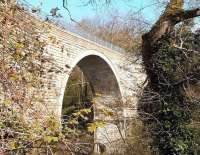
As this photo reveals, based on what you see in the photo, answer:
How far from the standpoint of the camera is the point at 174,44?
293 inches

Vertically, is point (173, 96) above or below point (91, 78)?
below

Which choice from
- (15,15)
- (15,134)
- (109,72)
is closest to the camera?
(15,134)

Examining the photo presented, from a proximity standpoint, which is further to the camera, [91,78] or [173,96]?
[91,78]

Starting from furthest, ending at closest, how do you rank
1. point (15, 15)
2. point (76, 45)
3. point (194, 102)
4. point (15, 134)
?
point (76, 45)
point (194, 102)
point (15, 15)
point (15, 134)

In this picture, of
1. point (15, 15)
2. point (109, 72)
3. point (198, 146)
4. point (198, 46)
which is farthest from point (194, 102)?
point (109, 72)

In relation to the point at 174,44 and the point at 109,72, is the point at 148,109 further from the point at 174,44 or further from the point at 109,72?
the point at 109,72

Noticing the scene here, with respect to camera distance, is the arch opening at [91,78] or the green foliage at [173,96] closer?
the green foliage at [173,96]

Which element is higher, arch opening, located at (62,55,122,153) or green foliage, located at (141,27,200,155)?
arch opening, located at (62,55,122,153)

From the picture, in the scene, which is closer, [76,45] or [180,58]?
[180,58]

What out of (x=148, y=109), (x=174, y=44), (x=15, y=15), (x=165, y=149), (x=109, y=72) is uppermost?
(x=109, y=72)

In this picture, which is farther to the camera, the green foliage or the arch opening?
the arch opening

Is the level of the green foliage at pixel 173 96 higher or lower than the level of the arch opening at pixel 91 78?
lower

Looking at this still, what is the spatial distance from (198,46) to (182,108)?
1.33 m

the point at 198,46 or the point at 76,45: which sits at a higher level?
the point at 76,45
